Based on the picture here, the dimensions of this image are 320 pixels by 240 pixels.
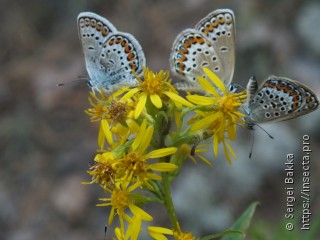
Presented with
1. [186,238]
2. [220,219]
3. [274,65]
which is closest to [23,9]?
[274,65]

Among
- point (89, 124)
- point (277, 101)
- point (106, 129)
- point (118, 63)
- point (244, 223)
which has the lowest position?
point (89, 124)

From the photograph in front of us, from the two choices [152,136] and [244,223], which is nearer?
[152,136]

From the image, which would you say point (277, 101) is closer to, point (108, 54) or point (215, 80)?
point (215, 80)

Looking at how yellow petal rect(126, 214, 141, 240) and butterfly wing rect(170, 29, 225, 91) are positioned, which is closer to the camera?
yellow petal rect(126, 214, 141, 240)

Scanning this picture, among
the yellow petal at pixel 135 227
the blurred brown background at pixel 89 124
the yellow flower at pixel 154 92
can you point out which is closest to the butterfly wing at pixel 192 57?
the yellow flower at pixel 154 92

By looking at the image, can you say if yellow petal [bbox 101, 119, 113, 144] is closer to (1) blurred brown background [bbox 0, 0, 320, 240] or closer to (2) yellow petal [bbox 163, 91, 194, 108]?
(2) yellow petal [bbox 163, 91, 194, 108]

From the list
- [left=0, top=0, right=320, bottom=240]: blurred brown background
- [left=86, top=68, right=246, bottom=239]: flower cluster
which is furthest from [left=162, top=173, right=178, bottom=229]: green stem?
[left=0, top=0, right=320, bottom=240]: blurred brown background

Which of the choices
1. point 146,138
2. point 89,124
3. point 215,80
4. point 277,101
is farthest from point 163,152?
Result: point 89,124
